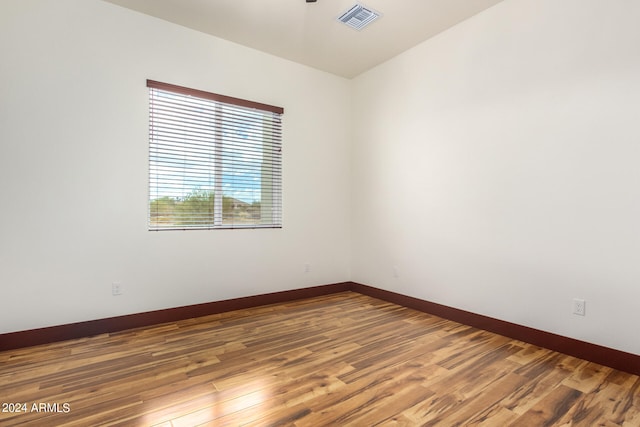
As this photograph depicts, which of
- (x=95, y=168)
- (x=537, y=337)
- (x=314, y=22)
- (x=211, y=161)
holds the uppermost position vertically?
(x=314, y=22)

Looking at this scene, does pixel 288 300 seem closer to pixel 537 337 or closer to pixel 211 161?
pixel 211 161

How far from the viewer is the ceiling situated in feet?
9.46

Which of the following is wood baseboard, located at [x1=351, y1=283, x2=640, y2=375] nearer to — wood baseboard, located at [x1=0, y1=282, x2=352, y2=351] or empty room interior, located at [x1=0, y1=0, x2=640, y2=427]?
empty room interior, located at [x1=0, y1=0, x2=640, y2=427]

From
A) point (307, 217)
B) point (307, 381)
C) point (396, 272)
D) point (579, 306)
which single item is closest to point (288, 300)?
point (307, 217)

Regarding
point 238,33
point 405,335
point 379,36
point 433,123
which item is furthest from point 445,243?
point 238,33

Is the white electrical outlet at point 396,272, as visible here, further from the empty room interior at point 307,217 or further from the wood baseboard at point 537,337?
the wood baseboard at point 537,337

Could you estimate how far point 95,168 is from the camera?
9.36 ft

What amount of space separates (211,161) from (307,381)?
240 centimetres

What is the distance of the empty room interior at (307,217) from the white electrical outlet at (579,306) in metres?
0.01

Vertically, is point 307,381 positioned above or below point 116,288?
below

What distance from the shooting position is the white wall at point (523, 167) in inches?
88.4

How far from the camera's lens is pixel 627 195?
2.20m

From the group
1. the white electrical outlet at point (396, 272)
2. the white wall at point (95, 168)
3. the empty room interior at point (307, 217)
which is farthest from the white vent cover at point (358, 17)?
the white electrical outlet at point (396, 272)

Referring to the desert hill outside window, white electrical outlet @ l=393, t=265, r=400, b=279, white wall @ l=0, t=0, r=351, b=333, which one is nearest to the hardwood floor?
white wall @ l=0, t=0, r=351, b=333
